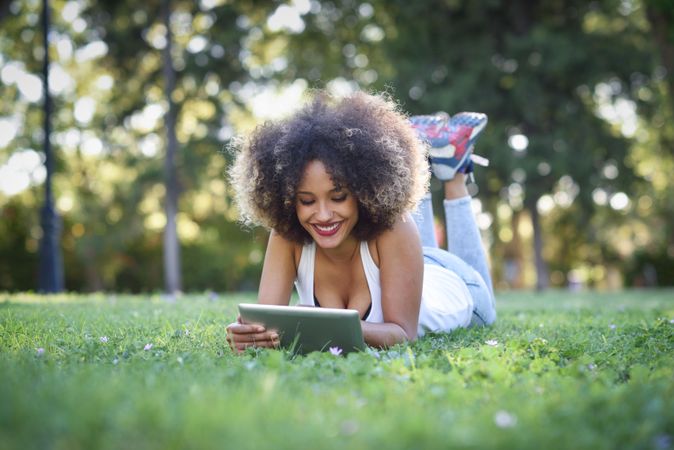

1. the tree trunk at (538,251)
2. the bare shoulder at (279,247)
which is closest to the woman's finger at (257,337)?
the bare shoulder at (279,247)

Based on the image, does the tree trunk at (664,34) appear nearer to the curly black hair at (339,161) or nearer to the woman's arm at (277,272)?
the curly black hair at (339,161)

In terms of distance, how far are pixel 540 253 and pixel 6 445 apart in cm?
1678

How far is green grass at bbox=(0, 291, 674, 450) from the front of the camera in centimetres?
175

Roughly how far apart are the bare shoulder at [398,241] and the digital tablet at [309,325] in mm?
720

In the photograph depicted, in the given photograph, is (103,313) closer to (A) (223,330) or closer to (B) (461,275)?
(A) (223,330)

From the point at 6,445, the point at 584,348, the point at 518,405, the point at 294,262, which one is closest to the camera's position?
the point at 6,445

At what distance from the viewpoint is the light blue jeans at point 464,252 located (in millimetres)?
5000

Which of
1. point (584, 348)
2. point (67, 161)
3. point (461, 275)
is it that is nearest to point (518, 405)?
point (584, 348)

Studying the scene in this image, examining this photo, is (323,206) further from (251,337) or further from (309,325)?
(251,337)

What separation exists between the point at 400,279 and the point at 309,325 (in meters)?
0.76

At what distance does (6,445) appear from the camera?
1641 millimetres

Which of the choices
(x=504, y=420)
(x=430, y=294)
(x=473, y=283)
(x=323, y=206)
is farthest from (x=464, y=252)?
(x=504, y=420)

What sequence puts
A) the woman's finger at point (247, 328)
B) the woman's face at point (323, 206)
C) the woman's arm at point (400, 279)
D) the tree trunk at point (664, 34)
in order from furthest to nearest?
the tree trunk at point (664, 34), the woman's arm at point (400, 279), the woman's face at point (323, 206), the woman's finger at point (247, 328)

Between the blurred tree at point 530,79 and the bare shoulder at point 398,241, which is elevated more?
the blurred tree at point 530,79
